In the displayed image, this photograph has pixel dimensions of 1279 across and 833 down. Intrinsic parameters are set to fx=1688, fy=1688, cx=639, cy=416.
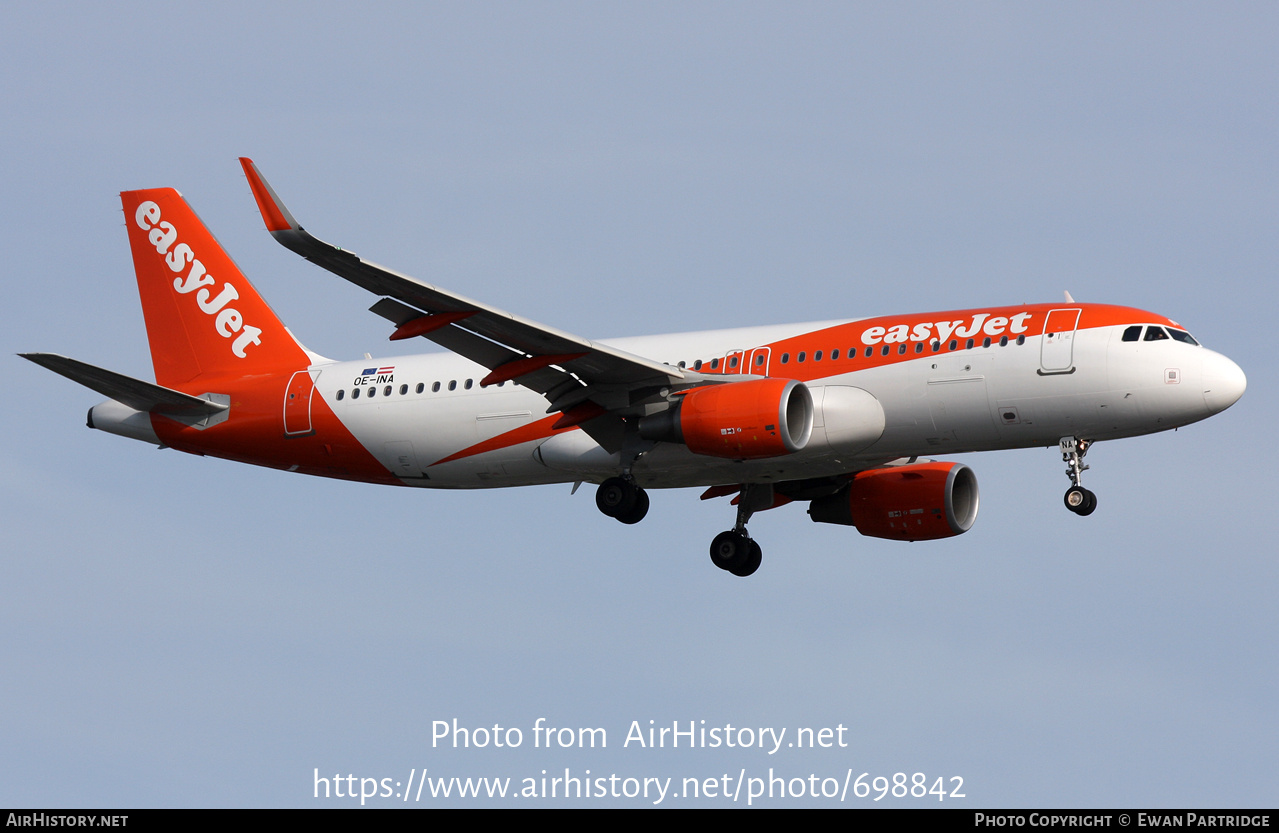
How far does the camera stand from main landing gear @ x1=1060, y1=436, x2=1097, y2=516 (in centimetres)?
3334

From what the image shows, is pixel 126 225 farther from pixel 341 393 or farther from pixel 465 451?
pixel 465 451

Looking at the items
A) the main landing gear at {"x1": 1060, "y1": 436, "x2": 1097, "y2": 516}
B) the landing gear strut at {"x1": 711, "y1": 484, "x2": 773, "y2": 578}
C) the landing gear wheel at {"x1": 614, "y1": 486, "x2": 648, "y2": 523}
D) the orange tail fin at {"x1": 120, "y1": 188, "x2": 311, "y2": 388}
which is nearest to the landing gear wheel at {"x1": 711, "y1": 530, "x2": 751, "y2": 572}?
the landing gear strut at {"x1": 711, "y1": 484, "x2": 773, "y2": 578}

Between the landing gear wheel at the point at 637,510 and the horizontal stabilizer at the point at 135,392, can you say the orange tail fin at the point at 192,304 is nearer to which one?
the horizontal stabilizer at the point at 135,392

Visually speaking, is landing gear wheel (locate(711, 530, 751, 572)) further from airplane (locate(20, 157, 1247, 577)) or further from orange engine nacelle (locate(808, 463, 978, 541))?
orange engine nacelle (locate(808, 463, 978, 541))

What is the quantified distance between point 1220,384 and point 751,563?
1189 centimetres

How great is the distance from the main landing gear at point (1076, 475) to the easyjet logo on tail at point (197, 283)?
19.6 meters

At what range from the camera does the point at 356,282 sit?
100 ft

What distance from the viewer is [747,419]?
33000 mm

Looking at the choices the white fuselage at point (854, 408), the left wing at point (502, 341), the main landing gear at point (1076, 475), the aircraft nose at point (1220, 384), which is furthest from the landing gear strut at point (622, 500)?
the aircraft nose at point (1220, 384)

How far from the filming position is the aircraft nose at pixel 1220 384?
3222cm

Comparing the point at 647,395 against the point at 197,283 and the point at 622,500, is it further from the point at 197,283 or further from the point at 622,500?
the point at 197,283

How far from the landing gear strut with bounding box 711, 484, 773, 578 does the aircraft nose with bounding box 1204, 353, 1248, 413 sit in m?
11.0

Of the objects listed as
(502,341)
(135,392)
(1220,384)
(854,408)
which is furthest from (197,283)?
(1220,384)

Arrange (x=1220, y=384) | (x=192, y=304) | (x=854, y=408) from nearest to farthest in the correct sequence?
(x=1220, y=384) < (x=854, y=408) < (x=192, y=304)
